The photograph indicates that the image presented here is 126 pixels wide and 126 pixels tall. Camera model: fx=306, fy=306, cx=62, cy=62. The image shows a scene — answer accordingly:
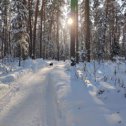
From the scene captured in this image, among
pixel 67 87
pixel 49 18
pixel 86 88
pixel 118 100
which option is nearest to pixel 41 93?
pixel 67 87

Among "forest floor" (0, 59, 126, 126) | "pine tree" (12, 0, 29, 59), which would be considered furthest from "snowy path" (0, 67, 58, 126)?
"pine tree" (12, 0, 29, 59)

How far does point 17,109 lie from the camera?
30.9 ft

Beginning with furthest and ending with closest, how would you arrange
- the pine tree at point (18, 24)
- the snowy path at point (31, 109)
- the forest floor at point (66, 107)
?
the pine tree at point (18, 24), the snowy path at point (31, 109), the forest floor at point (66, 107)

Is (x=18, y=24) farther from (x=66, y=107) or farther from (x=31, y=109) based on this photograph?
(x=66, y=107)

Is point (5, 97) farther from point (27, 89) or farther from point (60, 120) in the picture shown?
point (60, 120)

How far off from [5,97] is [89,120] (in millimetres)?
4994

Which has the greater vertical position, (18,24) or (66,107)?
(18,24)

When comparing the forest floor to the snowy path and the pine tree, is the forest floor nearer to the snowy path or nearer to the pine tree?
the snowy path

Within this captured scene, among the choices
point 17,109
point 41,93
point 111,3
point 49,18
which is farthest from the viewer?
point 49,18

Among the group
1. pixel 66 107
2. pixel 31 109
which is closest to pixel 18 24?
pixel 31 109

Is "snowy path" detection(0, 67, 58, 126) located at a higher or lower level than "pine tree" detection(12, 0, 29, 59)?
lower

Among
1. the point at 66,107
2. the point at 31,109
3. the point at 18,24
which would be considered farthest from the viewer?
the point at 18,24

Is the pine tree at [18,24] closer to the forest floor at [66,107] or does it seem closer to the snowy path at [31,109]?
the snowy path at [31,109]

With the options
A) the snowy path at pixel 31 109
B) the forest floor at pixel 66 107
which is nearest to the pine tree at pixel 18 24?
the snowy path at pixel 31 109
